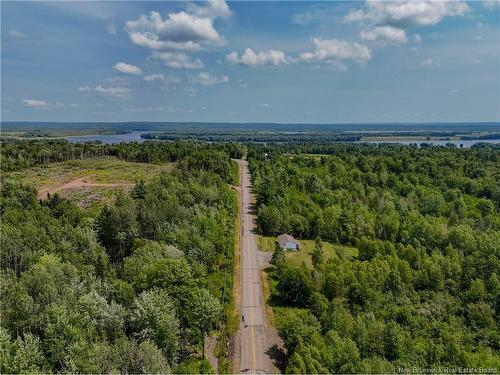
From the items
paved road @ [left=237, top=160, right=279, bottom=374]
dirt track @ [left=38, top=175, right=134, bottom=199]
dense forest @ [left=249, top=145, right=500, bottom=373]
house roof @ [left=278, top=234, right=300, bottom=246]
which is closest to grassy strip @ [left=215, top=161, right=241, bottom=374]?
paved road @ [left=237, top=160, right=279, bottom=374]

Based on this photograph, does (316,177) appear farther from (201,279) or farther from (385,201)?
(201,279)

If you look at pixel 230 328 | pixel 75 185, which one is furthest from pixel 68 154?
pixel 230 328

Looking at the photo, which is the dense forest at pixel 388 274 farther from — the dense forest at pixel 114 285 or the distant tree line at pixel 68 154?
the distant tree line at pixel 68 154

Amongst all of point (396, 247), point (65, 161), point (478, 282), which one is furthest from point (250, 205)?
point (65, 161)

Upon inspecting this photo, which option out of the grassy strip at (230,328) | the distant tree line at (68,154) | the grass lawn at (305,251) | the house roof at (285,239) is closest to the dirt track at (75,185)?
the distant tree line at (68,154)

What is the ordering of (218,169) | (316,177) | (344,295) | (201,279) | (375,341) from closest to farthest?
(375,341), (201,279), (344,295), (316,177), (218,169)
